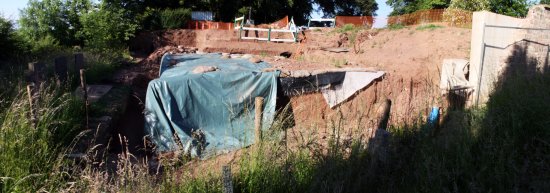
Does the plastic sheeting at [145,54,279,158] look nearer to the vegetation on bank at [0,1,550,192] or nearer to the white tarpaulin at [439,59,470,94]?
the white tarpaulin at [439,59,470,94]

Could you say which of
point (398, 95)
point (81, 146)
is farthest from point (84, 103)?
point (398, 95)

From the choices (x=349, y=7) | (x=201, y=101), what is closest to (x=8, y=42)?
(x=201, y=101)

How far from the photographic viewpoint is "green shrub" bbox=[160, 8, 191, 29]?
2753 cm

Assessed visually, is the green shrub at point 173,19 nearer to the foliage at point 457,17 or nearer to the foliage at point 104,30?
the foliage at point 104,30

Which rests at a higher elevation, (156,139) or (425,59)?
(425,59)

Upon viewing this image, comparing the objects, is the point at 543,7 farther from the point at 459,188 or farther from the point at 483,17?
the point at 459,188

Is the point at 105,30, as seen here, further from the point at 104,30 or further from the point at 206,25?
the point at 206,25

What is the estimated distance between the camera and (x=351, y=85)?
11477mm

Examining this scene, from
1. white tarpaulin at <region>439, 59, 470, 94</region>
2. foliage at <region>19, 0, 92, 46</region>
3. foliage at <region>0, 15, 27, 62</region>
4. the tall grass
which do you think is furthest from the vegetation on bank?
foliage at <region>19, 0, 92, 46</region>

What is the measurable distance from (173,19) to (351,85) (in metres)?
18.6

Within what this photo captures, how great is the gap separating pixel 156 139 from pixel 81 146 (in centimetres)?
258

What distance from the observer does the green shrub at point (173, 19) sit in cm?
2753

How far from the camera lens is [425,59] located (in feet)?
39.8

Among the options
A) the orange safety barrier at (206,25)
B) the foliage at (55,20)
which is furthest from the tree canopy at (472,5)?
the foliage at (55,20)
